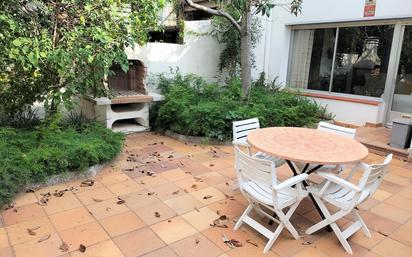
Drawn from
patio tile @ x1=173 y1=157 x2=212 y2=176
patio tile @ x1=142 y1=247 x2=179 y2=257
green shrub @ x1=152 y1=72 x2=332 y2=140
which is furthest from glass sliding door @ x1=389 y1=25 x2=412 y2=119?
patio tile @ x1=142 y1=247 x2=179 y2=257

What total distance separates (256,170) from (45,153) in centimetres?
250

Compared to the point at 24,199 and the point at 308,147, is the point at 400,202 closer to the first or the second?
the point at 308,147

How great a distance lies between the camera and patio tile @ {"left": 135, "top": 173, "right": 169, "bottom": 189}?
12.5 feet

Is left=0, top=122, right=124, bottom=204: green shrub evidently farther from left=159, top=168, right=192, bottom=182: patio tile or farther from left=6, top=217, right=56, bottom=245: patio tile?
left=159, top=168, right=192, bottom=182: patio tile

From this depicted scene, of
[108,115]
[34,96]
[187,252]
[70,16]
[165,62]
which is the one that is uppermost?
[70,16]

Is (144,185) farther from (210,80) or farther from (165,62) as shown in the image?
(210,80)

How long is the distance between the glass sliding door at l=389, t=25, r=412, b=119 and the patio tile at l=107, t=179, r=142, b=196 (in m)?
5.16

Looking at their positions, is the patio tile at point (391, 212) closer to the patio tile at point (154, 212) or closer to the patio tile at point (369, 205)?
the patio tile at point (369, 205)

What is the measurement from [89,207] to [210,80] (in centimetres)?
509

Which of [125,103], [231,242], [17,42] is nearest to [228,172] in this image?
[231,242]

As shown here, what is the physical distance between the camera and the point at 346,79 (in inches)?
270

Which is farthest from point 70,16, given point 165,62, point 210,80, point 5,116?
point 210,80

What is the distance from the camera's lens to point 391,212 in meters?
3.31

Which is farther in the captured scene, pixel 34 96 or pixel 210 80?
pixel 210 80
